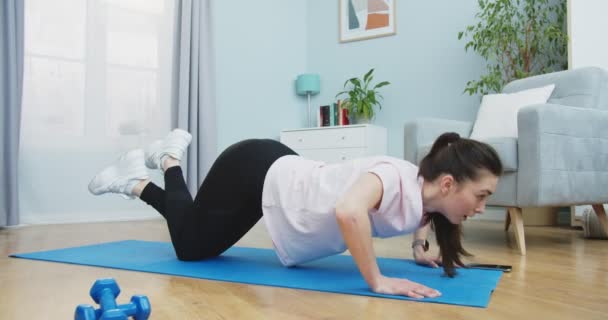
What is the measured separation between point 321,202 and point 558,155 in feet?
4.04

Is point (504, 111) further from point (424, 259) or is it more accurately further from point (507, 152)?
point (424, 259)

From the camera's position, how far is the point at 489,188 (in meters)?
1.22

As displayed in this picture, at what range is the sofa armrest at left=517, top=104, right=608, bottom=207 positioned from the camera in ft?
6.52

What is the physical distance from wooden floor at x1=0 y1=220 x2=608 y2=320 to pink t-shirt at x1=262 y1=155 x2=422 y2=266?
7.5 inches

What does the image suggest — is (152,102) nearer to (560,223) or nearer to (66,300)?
(66,300)

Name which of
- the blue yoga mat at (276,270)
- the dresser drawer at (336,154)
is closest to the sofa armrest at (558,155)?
the blue yoga mat at (276,270)

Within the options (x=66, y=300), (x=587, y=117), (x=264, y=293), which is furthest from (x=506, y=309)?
(x=587, y=117)

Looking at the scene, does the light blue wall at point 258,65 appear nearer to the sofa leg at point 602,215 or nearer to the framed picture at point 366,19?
the framed picture at point 366,19

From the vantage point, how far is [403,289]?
3.78 ft

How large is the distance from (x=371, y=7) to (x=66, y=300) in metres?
3.79

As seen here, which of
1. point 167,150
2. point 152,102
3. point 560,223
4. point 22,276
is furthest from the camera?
point 152,102

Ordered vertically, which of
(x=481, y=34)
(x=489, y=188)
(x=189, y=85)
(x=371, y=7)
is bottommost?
(x=489, y=188)

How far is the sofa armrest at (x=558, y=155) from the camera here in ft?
6.52

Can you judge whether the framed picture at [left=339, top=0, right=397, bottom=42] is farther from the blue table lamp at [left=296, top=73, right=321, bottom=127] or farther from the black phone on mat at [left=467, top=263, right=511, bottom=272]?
the black phone on mat at [left=467, top=263, right=511, bottom=272]
